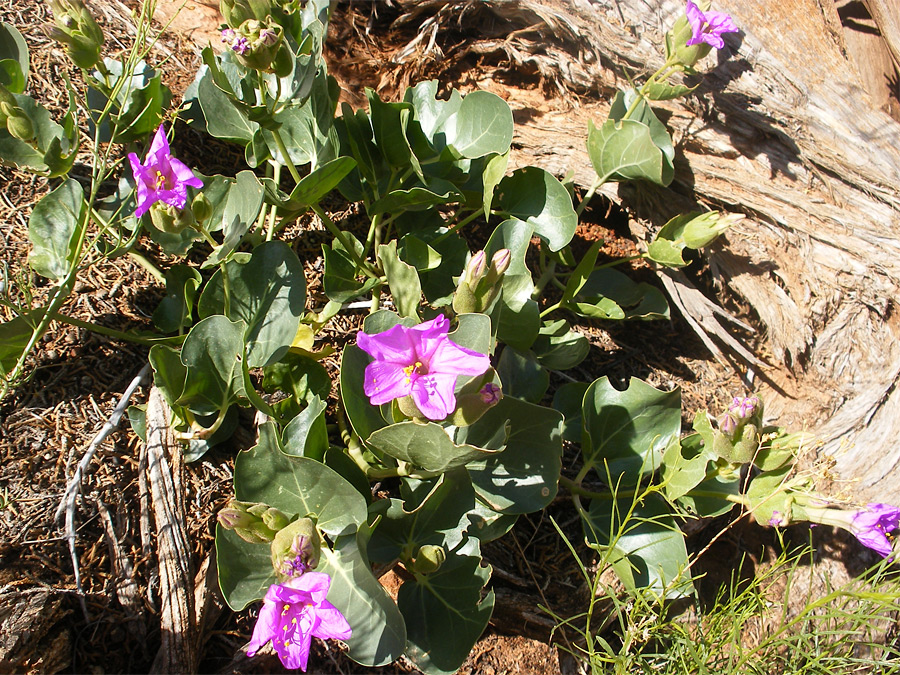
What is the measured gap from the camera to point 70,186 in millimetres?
1926

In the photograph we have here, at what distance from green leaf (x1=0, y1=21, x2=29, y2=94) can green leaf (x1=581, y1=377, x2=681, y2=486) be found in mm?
2063

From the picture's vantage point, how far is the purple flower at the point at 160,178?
1611mm

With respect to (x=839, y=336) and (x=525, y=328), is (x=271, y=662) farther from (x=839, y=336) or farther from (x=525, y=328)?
(x=839, y=336)

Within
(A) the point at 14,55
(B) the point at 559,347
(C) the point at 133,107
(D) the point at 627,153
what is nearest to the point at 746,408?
(B) the point at 559,347

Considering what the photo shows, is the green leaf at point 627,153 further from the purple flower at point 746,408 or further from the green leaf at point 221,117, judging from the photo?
the green leaf at point 221,117

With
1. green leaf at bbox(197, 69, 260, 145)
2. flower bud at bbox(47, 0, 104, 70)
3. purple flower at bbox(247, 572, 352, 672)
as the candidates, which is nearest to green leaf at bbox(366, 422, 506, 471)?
purple flower at bbox(247, 572, 352, 672)

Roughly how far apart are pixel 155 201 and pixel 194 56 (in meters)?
1.42

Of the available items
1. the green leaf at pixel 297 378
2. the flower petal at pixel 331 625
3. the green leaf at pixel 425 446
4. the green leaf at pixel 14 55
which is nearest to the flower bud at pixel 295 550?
the flower petal at pixel 331 625

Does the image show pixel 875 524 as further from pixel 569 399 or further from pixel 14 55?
pixel 14 55

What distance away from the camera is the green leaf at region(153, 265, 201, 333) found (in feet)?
6.57

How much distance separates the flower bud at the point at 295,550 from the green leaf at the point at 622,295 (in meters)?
1.36

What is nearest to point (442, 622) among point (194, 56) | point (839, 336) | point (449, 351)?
point (449, 351)

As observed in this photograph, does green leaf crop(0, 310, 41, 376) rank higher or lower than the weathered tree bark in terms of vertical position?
lower

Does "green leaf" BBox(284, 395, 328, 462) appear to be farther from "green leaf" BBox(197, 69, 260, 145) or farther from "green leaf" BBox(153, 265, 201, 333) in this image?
"green leaf" BBox(197, 69, 260, 145)
